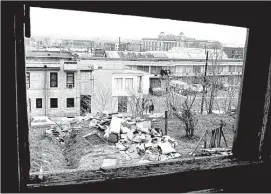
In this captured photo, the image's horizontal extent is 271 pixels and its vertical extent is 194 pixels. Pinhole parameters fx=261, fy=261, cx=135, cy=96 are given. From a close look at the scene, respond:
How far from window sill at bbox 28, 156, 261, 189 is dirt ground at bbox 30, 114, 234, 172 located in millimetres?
5579

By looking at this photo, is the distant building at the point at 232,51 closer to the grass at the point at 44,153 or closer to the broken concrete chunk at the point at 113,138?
the broken concrete chunk at the point at 113,138

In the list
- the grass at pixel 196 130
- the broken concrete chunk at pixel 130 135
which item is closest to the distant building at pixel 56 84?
the grass at pixel 196 130

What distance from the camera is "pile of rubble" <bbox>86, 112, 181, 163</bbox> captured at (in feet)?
28.3

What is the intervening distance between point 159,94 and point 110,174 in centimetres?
1972

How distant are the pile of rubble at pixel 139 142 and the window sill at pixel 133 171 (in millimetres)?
6766

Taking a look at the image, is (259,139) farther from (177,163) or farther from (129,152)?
(129,152)

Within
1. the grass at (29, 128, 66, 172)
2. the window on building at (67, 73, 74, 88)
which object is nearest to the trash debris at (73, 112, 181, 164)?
the grass at (29, 128, 66, 172)

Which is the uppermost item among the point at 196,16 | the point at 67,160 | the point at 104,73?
the point at 196,16

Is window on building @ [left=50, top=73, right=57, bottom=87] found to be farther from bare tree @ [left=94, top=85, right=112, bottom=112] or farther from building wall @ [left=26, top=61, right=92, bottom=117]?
bare tree @ [left=94, top=85, right=112, bottom=112]

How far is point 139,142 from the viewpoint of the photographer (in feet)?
32.0

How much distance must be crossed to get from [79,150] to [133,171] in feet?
28.8

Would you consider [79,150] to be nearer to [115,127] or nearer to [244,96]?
[115,127]

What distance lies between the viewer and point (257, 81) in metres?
1.12

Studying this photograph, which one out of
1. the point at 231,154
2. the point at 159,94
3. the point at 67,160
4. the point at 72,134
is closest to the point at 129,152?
the point at 67,160
